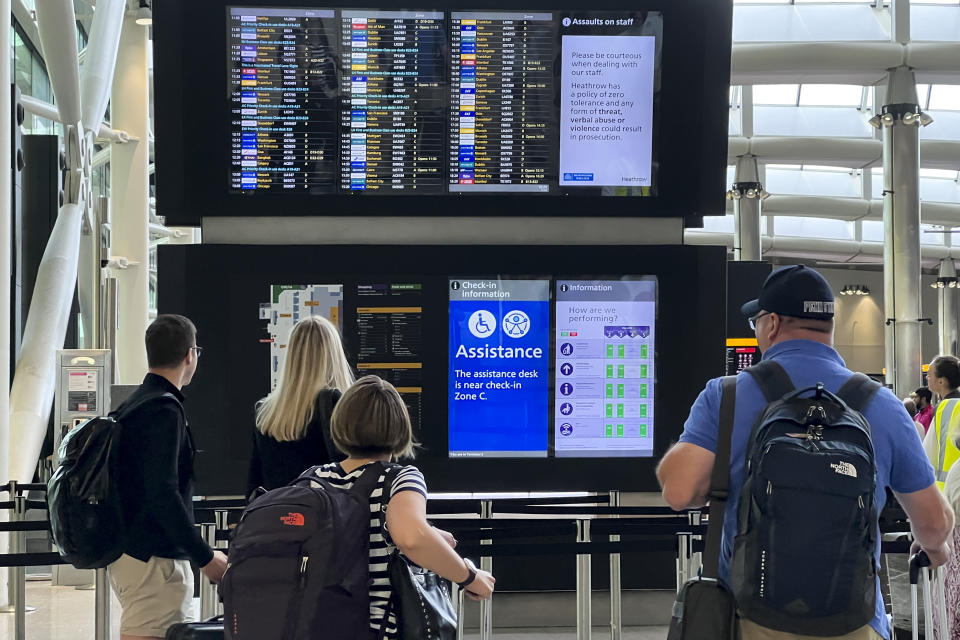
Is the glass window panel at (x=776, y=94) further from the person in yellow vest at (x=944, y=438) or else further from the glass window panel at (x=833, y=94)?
the person in yellow vest at (x=944, y=438)

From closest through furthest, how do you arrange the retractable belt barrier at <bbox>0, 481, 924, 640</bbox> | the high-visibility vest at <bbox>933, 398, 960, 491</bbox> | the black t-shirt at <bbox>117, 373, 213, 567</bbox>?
the black t-shirt at <bbox>117, 373, 213, 567</bbox>, the retractable belt barrier at <bbox>0, 481, 924, 640</bbox>, the high-visibility vest at <bbox>933, 398, 960, 491</bbox>

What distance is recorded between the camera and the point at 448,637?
279cm

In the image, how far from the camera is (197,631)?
3291mm

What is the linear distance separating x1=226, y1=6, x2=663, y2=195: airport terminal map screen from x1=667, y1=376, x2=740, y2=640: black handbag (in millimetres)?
3540

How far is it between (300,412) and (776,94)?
2224 centimetres

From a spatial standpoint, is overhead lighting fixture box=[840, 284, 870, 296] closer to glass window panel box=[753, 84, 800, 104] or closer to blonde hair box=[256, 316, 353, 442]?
glass window panel box=[753, 84, 800, 104]

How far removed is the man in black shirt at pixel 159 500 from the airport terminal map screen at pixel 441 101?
8.12 ft

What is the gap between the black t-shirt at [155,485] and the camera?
3.49 metres

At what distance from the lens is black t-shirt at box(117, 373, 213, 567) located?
349 centimetres

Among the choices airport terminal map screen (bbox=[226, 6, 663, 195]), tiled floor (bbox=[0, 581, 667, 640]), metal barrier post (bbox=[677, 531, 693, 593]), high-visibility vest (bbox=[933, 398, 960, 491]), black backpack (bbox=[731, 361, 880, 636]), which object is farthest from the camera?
tiled floor (bbox=[0, 581, 667, 640])

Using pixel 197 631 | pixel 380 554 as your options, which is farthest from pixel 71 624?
pixel 380 554

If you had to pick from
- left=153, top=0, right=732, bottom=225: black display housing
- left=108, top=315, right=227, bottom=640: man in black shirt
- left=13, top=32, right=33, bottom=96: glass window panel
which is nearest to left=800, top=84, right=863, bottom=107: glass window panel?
left=13, top=32, right=33, bottom=96: glass window panel

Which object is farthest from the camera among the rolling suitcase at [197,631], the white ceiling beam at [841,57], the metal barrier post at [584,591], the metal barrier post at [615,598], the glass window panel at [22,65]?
the white ceiling beam at [841,57]

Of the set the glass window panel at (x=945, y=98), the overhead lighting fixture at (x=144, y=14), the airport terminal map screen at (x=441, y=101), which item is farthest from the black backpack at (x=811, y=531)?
the glass window panel at (x=945, y=98)
